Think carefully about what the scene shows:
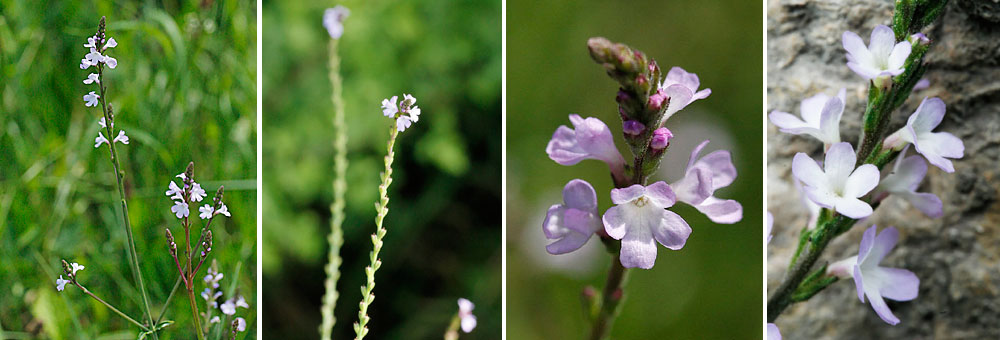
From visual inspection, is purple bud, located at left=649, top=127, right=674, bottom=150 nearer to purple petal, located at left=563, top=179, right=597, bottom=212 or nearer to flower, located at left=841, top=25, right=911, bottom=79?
purple petal, located at left=563, top=179, right=597, bottom=212

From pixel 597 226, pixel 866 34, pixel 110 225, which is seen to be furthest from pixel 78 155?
pixel 866 34

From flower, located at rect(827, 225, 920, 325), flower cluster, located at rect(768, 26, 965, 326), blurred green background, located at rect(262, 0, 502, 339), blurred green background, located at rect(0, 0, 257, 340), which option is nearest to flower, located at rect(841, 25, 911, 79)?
flower cluster, located at rect(768, 26, 965, 326)

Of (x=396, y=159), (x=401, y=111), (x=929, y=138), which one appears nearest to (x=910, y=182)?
(x=929, y=138)

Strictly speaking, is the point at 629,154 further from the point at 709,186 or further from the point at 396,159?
the point at 396,159

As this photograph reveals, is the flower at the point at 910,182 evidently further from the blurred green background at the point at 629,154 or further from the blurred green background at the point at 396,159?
the blurred green background at the point at 396,159

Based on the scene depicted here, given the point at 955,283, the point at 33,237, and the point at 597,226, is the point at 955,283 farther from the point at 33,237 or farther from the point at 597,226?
the point at 33,237

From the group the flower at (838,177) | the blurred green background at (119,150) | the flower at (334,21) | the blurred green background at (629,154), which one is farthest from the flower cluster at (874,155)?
the blurred green background at (119,150)
